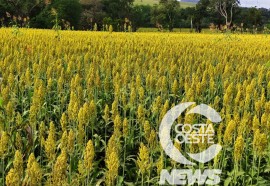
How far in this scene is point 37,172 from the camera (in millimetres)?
1893

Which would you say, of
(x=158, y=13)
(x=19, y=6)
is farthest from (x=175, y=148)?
(x=158, y=13)

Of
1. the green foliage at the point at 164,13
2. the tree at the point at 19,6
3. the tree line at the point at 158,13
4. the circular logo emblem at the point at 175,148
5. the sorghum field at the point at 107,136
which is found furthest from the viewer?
the green foliage at the point at 164,13

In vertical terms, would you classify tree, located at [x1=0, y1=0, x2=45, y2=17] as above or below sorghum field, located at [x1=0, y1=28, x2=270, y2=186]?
above

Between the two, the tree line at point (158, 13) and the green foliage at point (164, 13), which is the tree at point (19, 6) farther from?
the green foliage at point (164, 13)

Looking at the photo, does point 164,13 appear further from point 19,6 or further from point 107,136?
point 107,136

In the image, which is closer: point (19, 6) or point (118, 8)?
point (19, 6)

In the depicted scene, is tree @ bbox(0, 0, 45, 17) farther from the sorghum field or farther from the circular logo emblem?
the circular logo emblem

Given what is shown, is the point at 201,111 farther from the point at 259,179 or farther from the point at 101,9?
the point at 101,9

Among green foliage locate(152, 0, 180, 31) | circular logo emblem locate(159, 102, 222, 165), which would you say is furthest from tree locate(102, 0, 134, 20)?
circular logo emblem locate(159, 102, 222, 165)

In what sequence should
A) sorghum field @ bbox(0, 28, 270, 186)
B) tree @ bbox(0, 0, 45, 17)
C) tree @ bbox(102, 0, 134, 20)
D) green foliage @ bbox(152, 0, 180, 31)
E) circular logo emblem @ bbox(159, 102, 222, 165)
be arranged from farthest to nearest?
1. tree @ bbox(102, 0, 134, 20)
2. green foliage @ bbox(152, 0, 180, 31)
3. tree @ bbox(0, 0, 45, 17)
4. circular logo emblem @ bbox(159, 102, 222, 165)
5. sorghum field @ bbox(0, 28, 270, 186)

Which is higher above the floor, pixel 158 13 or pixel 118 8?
pixel 118 8

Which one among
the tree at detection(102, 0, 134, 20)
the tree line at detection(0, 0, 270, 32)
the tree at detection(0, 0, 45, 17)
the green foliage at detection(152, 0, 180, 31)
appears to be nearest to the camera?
the tree at detection(0, 0, 45, 17)

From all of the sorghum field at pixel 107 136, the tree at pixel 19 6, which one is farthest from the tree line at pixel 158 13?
the sorghum field at pixel 107 136

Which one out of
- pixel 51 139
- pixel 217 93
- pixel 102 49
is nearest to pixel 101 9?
pixel 102 49
